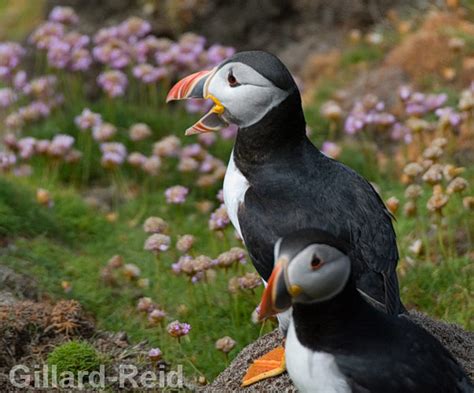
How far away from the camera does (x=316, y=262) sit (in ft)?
11.8

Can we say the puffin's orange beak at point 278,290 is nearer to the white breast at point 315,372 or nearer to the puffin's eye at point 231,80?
the white breast at point 315,372

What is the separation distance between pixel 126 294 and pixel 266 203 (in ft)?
6.48

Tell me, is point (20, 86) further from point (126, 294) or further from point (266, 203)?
point (266, 203)

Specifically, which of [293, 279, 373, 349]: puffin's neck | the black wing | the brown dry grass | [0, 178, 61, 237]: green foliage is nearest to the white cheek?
the black wing

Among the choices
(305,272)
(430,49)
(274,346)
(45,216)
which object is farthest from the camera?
(430,49)

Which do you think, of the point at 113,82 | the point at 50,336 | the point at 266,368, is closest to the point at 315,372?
the point at 266,368

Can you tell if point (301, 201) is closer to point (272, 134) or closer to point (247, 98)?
point (272, 134)

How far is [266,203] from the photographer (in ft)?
15.0

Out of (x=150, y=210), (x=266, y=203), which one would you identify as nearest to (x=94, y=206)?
(x=150, y=210)

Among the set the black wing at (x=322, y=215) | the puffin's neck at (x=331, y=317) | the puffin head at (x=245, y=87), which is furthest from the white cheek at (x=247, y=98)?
the puffin's neck at (x=331, y=317)

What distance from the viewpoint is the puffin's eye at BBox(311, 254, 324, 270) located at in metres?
3.60

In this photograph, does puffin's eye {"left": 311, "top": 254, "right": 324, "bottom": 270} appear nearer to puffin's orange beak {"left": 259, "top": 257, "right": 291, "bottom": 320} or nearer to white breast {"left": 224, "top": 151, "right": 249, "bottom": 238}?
puffin's orange beak {"left": 259, "top": 257, "right": 291, "bottom": 320}

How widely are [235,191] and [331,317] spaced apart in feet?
3.82

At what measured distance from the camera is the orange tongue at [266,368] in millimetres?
Answer: 4547
